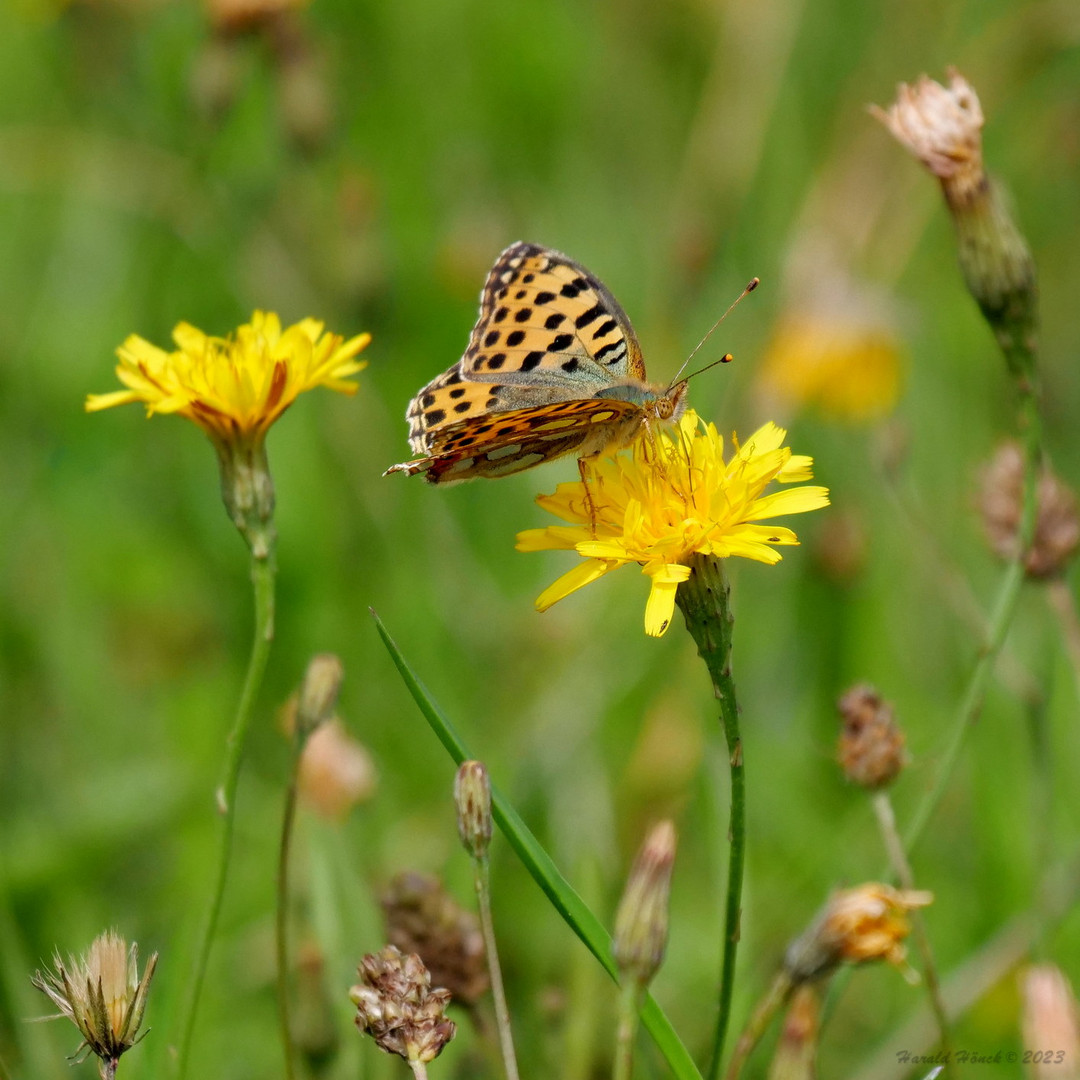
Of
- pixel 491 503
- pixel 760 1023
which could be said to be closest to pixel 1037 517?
pixel 760 1023

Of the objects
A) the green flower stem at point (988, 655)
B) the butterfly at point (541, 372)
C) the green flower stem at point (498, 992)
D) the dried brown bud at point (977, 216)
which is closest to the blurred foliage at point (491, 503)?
the green flower stem at point (988, 655)

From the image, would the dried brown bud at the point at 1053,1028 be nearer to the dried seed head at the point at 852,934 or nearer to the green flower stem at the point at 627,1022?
the dried seed head at the point at 852,934

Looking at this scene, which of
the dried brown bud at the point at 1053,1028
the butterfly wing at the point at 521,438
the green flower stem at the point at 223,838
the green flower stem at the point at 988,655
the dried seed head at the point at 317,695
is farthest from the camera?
the butterfly wing at the point at 521,438

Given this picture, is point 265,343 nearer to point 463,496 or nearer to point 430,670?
point 430,670

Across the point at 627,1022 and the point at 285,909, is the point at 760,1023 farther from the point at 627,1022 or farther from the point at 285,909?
the point at 285,909

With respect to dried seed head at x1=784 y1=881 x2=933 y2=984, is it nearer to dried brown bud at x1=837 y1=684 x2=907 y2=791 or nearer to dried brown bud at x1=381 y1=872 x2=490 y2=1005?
dried brown bud at x1=837 y1=684 x2=907 y2=791
